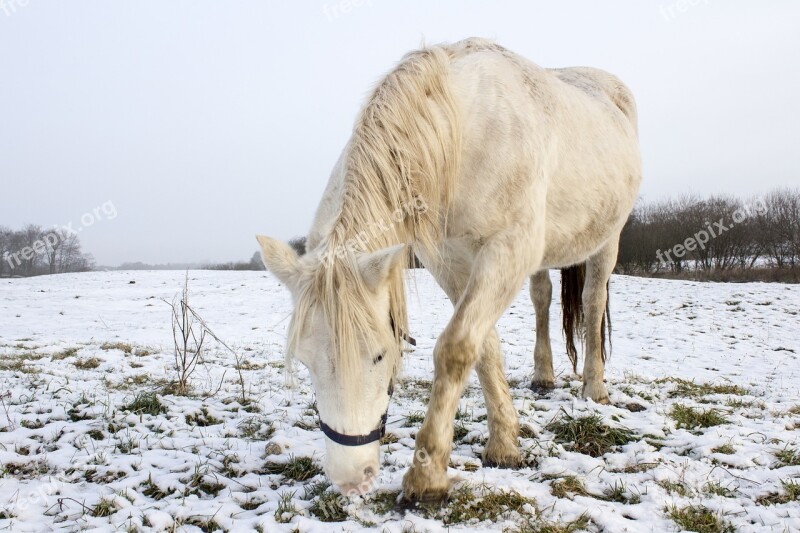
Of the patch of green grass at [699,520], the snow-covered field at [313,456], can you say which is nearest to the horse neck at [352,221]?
the snow-covered field at [313,456]

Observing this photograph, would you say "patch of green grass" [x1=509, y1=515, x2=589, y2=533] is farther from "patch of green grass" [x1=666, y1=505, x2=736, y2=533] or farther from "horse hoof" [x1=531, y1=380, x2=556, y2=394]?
"horse hoof" [x1=531, y1=380, x2=556, y2=394]

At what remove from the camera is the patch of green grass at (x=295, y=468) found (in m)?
2.68

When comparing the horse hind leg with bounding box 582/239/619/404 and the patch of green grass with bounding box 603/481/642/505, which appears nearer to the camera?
the patch of green grass with bounding box 603/481/642/505

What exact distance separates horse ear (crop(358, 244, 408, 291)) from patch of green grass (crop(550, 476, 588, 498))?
1402 mm

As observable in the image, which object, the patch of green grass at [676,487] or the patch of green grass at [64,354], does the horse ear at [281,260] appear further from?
the patch of green grass at [64,354]

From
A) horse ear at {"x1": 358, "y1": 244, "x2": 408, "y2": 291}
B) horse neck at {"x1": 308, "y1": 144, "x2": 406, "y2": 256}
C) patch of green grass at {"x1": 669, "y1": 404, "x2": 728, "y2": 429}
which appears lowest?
patch of green grass at {"x1": 669, "y1": 404, "x2": 728, "y2": 429}

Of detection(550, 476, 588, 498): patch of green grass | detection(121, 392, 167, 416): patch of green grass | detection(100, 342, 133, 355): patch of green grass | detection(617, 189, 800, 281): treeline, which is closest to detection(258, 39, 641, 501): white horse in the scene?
detection(550, 476, 588, 498): patch of green grass

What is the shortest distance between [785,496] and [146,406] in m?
4.10

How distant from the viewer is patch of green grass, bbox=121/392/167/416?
370cm

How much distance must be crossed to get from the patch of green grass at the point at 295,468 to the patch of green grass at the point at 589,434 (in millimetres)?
1637

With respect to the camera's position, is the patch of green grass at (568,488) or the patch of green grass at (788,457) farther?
the patch of green grass at (788,457)

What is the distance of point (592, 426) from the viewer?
10.7 feet

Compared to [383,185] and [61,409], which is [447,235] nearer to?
[383,185]

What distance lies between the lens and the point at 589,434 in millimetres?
3199
